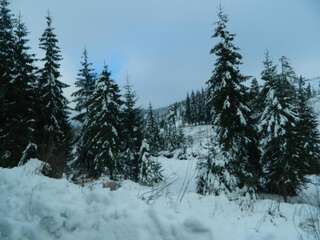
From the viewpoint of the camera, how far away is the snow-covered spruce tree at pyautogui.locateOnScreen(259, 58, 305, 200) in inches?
894

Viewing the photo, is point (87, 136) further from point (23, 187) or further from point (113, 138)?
point (23, 187)

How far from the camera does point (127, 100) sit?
101ft

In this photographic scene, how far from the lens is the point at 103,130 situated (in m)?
26.3

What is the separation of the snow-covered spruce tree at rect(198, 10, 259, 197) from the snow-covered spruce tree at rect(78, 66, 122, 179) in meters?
8.22

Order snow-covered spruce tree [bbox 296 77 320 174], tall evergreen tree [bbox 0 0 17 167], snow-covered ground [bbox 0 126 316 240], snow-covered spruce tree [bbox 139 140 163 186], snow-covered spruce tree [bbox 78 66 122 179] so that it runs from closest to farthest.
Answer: snow-covered ground [bbox 0 126 316 240], tall evergreen tree [bbox 0 0 17 167], snow-covered spruce tree [bbox 296 77 320 174], snow-covered spruce tree [bbox 78 66 122 179], snow-covered spruce tree [bbox 139 140 163 186]

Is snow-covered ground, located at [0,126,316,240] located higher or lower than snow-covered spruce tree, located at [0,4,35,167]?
lower

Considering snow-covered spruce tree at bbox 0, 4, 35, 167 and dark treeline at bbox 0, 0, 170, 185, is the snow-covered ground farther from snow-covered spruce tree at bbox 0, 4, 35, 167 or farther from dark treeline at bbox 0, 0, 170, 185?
snow-covered spruce tree at bbox 0, 4, 35, 167

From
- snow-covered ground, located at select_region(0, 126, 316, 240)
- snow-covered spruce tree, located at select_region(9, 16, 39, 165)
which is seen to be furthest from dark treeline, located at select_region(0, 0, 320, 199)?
snow-covered ground, located at select_region(0, 126, 316, 240)

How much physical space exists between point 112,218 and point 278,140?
2086 cm

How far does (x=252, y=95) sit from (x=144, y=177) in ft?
37.0

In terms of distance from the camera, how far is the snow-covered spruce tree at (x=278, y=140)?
22.7m

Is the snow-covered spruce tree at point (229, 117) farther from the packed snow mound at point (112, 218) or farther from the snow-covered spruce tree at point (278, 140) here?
the packed snow mound at point (112, 218)

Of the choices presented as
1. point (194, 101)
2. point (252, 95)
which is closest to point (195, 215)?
point (252, 95)

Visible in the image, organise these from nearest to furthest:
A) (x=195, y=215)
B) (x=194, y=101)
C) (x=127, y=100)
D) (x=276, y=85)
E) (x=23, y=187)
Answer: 1. (x=195, y=215)
2. (x=23, y=187)
3. (x=276, y=85)
4. (x=127, y=100)
5. (x=194, y=101)
